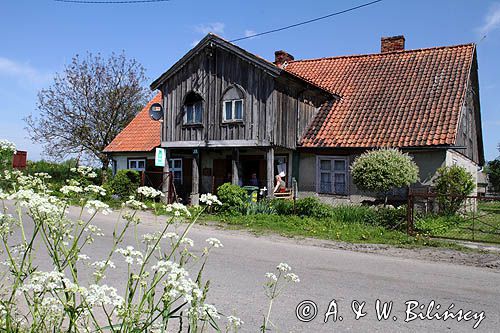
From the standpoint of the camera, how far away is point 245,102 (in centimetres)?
1834

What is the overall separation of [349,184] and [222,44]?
25.6 feet

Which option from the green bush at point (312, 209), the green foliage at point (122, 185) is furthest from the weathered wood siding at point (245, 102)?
the green bush at point (312, 209)

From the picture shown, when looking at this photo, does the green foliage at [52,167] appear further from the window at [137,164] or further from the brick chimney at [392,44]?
the brick chimney at [392,44]

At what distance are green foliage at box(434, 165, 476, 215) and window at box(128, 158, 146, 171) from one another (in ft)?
51.5

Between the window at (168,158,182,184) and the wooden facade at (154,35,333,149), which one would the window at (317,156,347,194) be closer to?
the wooden facade at (154,35,333,149)

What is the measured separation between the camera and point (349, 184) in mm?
18281

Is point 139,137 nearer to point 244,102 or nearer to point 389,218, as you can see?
point 244,102

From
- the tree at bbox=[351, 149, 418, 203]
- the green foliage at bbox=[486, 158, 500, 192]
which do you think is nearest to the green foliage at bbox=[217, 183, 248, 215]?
the tree at bbox=[351, 149, 418, 203]

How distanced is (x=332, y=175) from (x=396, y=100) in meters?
4.32

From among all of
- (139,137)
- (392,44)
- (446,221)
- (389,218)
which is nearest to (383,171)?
(389,218)

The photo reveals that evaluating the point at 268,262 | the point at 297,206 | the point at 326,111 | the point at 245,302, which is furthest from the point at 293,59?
the point at 245,302

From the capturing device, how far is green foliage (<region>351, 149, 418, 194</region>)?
14719 millimetres

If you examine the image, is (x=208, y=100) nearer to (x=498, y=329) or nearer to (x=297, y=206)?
(x=297, y=206)

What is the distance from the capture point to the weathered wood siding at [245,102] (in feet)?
58.6
